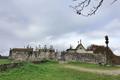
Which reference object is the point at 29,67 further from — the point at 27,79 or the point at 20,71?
the point at 27,79

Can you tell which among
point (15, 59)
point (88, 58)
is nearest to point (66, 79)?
point (88, 58)

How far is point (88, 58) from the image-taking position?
4959 centimetres

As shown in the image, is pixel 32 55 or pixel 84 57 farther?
pixel 32 55

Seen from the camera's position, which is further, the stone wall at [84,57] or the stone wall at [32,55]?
the stone wall at [32,55]

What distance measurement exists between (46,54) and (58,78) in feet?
105

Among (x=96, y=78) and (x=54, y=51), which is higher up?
(x=54, y=51)

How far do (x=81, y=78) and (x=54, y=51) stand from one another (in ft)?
107

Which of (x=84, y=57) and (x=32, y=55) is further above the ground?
(x=32, y=55)

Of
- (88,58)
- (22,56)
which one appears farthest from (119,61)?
(22,56)

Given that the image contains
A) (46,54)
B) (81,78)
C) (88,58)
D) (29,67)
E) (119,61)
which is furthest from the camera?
(119,61)

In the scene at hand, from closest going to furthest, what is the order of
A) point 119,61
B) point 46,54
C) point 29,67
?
point 29,67 → point 46,54 → point 119,61

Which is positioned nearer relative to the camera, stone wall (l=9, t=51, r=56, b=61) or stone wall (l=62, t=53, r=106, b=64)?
stone wall (l=62, t=53, r=106, b=64)

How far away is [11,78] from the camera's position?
20766 millimetres

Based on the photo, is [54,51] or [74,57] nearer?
[74,57]
